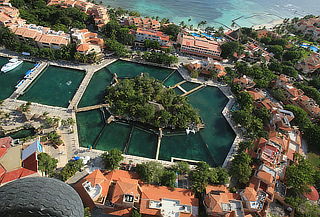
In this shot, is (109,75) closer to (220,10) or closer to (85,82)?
(85,82)

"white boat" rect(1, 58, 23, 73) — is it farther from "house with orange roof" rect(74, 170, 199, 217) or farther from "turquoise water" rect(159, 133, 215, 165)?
"turquoise water" rect(159, 133, 215, 165)

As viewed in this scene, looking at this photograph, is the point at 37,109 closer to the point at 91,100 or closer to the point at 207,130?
the point at 91,100

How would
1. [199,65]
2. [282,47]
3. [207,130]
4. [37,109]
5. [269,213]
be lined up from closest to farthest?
[269,213] → [37,109] → [207,130] → [199,65] → [282,47]

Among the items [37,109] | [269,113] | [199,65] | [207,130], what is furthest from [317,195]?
[37,109]

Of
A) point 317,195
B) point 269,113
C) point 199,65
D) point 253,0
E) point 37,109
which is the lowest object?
point 317,195

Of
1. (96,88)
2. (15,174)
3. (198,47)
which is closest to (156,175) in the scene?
(15,174)

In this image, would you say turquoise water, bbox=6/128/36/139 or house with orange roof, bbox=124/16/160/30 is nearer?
turquoise water, bbox=6/128/36/139

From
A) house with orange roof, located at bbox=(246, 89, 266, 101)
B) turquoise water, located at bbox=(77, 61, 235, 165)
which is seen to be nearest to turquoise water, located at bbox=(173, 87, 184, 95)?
turquoise water, located at bbox=(77, 61, 235, 165)
